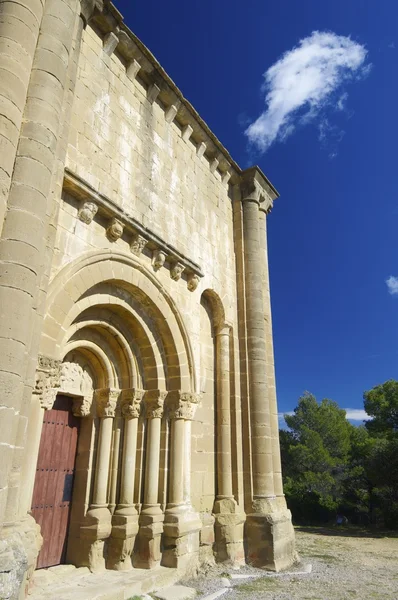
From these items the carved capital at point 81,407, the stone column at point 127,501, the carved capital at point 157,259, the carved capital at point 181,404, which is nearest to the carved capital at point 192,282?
the carved capital at point 157,259

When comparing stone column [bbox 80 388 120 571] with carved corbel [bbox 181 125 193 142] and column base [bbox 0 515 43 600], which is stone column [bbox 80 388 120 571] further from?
carved corbel [bbox 181 125 193 142]

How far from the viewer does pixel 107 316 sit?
691cm

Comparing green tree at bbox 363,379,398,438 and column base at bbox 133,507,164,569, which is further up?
green tree at bbox 363,379,398,438

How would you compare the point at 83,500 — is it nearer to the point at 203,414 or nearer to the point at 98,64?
the point at 203,414

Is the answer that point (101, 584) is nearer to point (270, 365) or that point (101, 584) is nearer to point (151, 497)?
point (151, 497)

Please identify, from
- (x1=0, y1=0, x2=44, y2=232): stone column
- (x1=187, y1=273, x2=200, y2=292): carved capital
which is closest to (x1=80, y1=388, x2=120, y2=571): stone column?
(x1=187, y1=273, x2=200, y2=292): carved capital

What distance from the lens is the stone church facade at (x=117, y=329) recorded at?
14.3 feet

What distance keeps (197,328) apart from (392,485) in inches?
606

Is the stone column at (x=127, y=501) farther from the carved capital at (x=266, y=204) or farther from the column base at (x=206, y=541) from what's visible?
the carved capital at (x=266, y=204)

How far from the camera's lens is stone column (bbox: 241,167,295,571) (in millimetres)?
7750

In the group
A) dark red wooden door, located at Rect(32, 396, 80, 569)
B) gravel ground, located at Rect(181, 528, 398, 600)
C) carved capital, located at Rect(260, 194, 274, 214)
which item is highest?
carved capital, located at Rect(260, 194, 274, 214)

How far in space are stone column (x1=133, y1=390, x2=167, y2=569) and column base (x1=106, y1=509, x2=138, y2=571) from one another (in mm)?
158

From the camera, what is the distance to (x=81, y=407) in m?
6.48

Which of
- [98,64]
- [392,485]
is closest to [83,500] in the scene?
[98,64]
